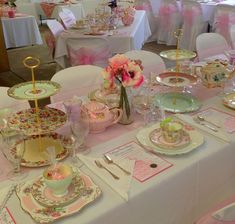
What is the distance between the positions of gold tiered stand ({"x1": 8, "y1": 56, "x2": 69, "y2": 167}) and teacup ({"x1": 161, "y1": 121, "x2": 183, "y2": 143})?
0.37 metres

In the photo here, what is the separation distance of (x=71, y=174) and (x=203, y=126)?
0.62 metres

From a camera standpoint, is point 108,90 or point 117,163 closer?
point 117,163

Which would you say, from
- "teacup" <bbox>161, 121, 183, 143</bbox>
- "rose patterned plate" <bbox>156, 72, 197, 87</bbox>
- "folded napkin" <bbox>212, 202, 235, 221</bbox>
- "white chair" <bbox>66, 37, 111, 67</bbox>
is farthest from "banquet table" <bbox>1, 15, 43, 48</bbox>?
"folded napkin" <bbox>212, 202, 235, 221</bbox>

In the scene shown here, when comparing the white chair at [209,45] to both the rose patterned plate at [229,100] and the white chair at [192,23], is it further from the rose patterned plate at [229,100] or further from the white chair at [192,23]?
the white chair at [192,23]

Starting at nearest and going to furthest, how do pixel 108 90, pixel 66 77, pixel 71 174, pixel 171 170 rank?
pixel 71 174 → pixel 171 170 → pixel 108 90 → pixel 66 77

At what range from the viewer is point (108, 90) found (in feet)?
5.09

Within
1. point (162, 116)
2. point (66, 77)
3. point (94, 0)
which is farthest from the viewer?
point (94, 0)

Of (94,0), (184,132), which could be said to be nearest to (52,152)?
(184,132)

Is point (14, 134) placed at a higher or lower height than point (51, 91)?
lower

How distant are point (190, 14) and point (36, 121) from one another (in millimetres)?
4296

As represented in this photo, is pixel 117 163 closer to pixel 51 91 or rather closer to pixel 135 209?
pixel 135 209

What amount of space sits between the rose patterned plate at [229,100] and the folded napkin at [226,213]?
0.65 m

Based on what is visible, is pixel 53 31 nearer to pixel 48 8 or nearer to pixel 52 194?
pixel 52 194

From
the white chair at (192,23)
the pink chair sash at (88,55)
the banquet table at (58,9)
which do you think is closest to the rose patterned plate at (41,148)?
the pink chair sash at (88,55)
